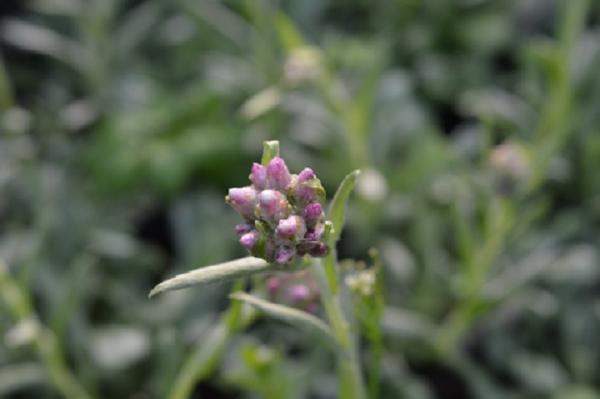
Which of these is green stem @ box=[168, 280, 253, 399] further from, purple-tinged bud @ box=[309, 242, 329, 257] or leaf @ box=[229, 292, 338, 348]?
purple-tinged bud @ box=[309, 242, 329, 257]

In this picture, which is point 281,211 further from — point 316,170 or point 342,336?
point 316,170

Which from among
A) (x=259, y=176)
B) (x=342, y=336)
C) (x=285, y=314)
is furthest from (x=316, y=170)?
(x=259, y=176)

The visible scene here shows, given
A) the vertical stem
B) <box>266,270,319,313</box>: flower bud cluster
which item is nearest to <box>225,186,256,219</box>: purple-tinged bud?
the vertical stem

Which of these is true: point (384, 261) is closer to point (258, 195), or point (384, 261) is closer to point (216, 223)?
point (216, 223)

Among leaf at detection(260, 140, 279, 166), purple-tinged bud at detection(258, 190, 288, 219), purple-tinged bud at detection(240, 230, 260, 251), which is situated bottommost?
purple-tinged bud at detection(240, 230, 260, 251)

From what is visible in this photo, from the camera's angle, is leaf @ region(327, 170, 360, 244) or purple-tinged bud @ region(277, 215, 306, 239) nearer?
purple-tinged bud @ region(277, 215, 306, 239)

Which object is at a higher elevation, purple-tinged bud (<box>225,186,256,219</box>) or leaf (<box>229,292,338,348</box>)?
purple-tinged bud (<box>225,186,256,219</box>)
